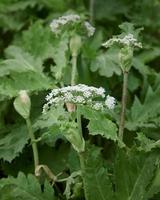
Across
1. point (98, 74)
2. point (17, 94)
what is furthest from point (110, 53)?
point (17, 94)

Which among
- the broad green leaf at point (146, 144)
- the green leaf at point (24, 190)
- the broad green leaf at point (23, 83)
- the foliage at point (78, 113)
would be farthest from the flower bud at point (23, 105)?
the broad green leaf at point (146, 144)

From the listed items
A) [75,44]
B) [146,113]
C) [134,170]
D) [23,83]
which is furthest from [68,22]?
[134,170]

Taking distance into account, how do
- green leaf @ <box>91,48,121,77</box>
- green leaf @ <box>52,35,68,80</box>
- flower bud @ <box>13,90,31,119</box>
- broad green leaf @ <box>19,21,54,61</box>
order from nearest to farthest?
flower bud @ <box>13,90,31,119</box>, green leaf @ <box>52,35,68,80</box>, green leaf @ <box>91,48,121,77</box>, broad green leaf @ <box>19,21,54,61</box>

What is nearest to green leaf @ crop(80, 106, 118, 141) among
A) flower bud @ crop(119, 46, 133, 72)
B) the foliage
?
the foliage

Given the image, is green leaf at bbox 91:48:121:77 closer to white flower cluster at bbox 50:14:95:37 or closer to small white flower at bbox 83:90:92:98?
white flower cluster at bbox 50:14:95:37

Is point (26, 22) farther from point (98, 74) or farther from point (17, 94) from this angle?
point (17, 94)

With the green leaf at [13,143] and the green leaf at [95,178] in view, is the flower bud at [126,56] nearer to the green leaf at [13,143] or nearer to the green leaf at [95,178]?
the green leaf at [95,178]
